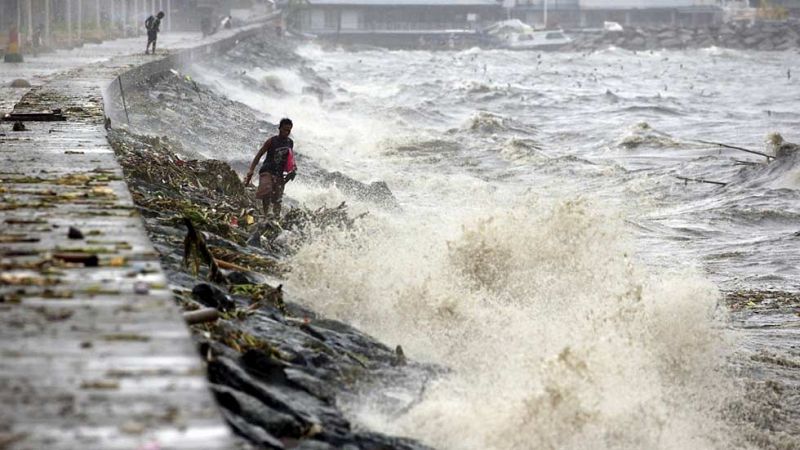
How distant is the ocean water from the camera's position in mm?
6781

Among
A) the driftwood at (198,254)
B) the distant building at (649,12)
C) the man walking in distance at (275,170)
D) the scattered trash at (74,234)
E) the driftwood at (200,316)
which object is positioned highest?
the scattered trash at (74,234)

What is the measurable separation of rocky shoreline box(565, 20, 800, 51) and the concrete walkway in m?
86.1

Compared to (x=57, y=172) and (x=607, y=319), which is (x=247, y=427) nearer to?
(x=57, y=172)

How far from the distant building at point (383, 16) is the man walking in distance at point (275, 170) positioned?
83565 mm

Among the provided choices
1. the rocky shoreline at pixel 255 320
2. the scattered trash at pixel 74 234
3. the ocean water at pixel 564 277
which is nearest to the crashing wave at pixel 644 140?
the ocean water at pixel 564 277

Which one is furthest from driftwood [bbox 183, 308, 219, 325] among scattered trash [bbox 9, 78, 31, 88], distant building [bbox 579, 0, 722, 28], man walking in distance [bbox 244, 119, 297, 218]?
distant building [bbox 579, 0, 722, 28]

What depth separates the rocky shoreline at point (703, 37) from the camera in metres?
89.3

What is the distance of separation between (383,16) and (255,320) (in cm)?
9289

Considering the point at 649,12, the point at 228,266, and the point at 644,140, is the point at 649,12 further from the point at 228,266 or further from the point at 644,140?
the point at 228,266

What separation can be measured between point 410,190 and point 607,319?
11710 mm

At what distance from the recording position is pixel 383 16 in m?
98.7

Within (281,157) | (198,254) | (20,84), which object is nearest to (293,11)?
(20,84)

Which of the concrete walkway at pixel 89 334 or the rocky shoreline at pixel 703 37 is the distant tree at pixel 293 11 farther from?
the concrete walkway at pixel 89 334

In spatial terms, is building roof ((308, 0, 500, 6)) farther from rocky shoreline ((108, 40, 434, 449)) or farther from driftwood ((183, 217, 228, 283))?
driftwood ((183, 217, 228, 283))
